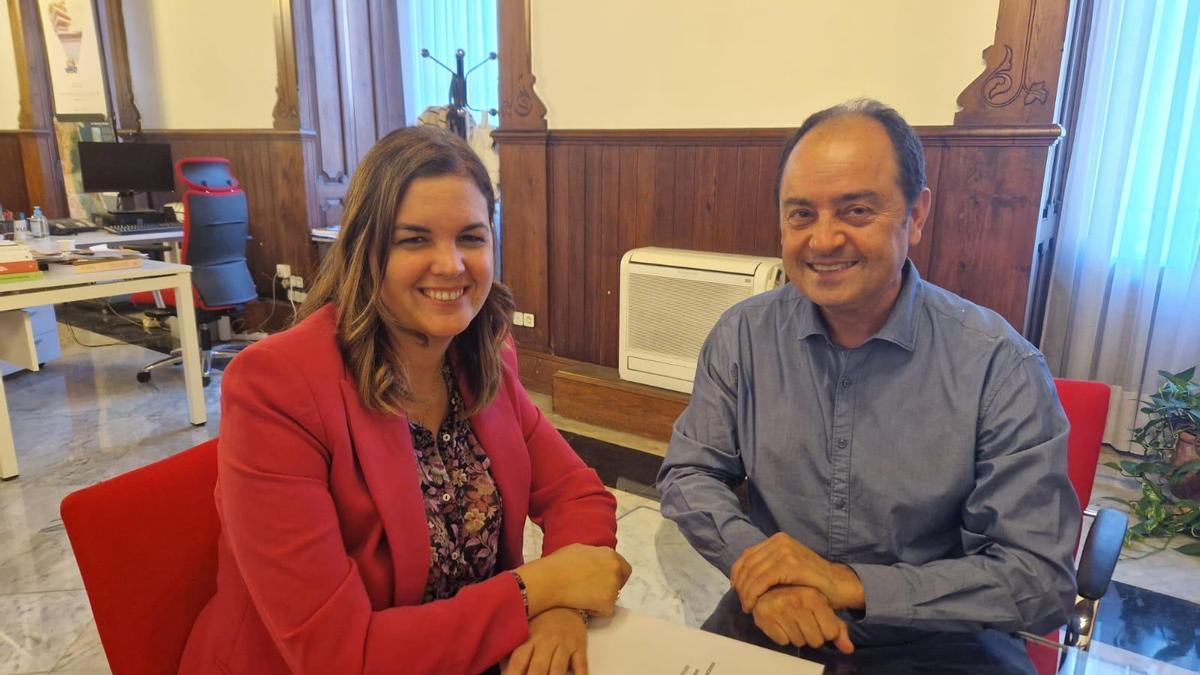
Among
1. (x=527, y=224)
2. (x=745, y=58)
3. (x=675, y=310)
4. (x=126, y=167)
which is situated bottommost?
(x=675, y=310)

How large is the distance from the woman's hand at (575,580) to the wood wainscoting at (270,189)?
13.8ft

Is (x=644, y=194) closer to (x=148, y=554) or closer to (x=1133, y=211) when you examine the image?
(x=1133, y=211)

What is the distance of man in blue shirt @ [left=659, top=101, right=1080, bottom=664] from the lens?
106cm

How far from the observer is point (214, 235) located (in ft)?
12.9

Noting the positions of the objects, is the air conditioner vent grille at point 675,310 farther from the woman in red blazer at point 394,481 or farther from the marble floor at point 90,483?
the woman in red blazer at point 394,481

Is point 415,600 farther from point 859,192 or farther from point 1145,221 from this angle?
point 1145,221

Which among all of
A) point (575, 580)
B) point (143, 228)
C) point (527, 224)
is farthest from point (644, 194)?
point (143, 228)

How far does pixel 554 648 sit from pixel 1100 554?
0.84 meters

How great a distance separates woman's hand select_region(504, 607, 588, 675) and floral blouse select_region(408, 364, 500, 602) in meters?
0.18

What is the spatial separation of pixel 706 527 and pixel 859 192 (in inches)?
22.2

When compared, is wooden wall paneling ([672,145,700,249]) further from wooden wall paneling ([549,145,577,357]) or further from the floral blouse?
the floral blouse

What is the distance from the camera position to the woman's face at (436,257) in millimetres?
998

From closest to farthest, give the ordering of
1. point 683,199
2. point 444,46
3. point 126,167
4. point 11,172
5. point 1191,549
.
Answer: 1. point 1191,549
2. point 683,199
3. point 444,46
4. point 126,167
5. point 11,172

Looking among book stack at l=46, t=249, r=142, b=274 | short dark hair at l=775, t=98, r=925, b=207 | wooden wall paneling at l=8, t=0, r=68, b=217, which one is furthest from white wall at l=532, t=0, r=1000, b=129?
wooden wall paneling at l=8, t=0, r=68, b=217
